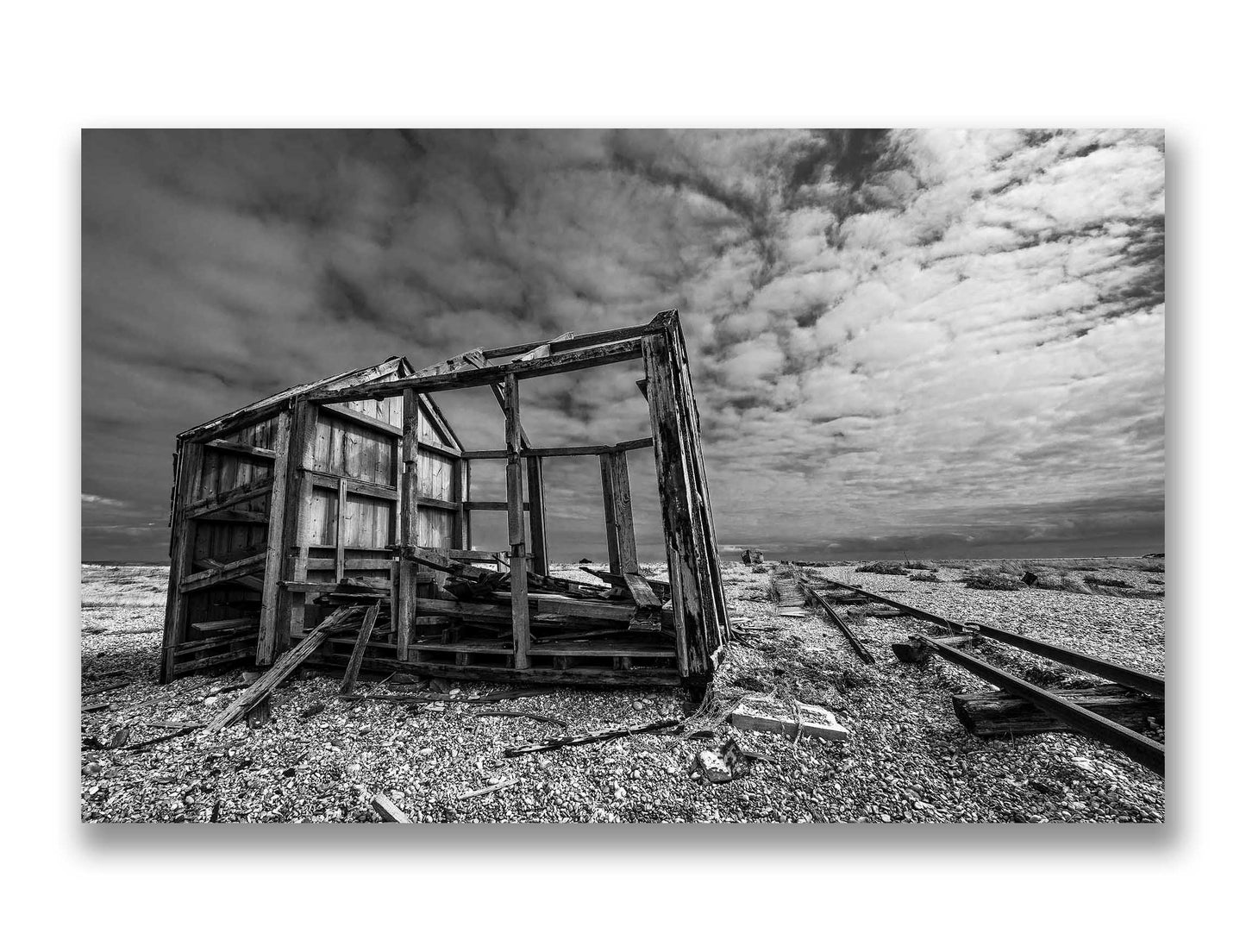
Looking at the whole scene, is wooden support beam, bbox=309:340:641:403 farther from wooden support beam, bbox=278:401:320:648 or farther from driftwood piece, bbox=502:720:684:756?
driftwood piece, bbox=502:720:684:756

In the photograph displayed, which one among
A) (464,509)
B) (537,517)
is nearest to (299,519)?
(464,509)

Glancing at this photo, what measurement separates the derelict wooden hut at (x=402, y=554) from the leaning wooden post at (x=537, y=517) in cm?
187

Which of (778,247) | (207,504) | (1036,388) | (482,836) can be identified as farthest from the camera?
(207,504)

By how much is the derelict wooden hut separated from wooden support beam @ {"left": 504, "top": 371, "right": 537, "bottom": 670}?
0.06ft

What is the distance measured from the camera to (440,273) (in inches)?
176

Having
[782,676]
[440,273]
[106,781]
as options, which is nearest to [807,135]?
[440,273]

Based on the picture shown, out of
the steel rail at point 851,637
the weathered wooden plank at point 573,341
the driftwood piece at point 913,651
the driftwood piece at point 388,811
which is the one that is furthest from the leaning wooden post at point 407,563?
the driftwood piece at point 913,651

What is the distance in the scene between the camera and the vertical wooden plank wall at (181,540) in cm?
636

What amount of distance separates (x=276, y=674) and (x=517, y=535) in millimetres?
3188

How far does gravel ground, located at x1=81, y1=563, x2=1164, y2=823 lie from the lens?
309 centimetres

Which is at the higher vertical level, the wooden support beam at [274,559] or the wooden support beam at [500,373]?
the wooden support beam at [500,373]

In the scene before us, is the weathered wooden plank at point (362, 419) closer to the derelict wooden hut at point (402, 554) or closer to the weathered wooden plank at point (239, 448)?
the derelict wooden hut at point (402, 554)
